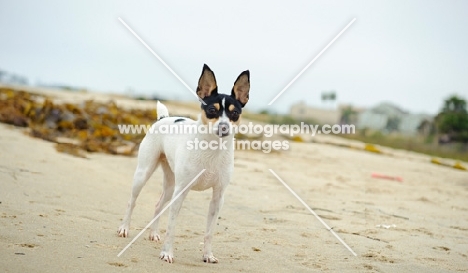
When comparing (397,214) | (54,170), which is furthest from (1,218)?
(397,214)

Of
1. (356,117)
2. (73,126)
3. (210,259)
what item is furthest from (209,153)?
(356,117)

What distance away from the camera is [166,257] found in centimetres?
513

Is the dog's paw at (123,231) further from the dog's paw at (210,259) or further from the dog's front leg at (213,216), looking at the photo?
the dog's paw at (210,259)

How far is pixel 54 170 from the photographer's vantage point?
882cm

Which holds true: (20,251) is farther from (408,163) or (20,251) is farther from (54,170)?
(408,163)

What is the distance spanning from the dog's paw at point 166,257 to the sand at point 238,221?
69 mm

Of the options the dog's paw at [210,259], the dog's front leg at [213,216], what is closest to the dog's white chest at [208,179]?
the dog's front leg at [213,216]

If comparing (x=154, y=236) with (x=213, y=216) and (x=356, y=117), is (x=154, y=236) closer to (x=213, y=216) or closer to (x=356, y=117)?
(x=213, y=216)

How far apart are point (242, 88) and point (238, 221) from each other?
7.89 feet

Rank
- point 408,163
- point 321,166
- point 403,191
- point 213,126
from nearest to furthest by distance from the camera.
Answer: point 213,126, point 403,191, point 321,166, point 408,163

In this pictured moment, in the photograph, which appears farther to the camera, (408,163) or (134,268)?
(408,163)

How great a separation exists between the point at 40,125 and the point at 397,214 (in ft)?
33.7

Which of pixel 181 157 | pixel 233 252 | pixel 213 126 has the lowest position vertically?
pixel 233 252

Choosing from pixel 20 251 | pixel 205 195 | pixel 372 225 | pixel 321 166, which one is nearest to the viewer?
pixel 20 251
